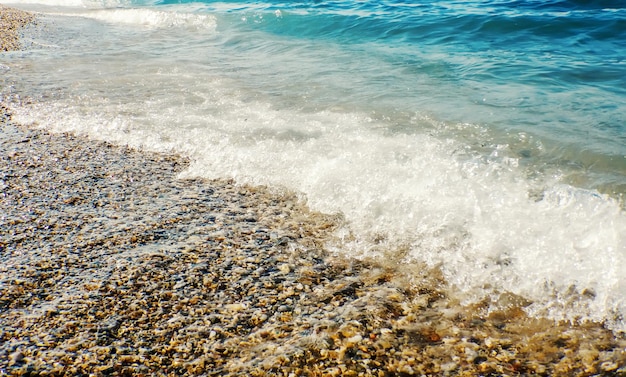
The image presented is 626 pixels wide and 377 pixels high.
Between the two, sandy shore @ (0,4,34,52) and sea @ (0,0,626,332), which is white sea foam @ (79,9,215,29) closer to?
sandy shore @ (0,4,34,52)

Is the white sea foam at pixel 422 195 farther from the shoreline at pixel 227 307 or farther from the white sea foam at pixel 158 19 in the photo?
the white sea foam at pixel 158 19

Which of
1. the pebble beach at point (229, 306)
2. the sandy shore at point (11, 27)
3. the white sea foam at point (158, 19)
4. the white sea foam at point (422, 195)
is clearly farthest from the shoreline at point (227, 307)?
the white sea foam at point (158, 19)

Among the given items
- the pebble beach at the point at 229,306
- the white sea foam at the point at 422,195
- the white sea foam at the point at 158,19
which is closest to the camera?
the pebble beach at the point at 229,306

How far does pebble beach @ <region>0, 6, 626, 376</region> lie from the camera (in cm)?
265

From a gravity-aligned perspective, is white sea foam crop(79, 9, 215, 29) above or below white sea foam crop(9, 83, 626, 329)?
above

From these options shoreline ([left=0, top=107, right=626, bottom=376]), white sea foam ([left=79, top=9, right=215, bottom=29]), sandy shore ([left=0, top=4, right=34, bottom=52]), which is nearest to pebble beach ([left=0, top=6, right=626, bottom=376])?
shoreline ([left=0, top=107, right=626, bottom=376])

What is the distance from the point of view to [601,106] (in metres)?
6.95

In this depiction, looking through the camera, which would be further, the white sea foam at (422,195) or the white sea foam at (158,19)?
the white sea foam at (158,19)

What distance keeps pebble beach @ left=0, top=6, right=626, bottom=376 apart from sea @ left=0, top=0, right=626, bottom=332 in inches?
12.8

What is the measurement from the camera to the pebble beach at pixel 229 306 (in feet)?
8.70

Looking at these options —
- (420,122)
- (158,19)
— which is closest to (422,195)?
(420,122)

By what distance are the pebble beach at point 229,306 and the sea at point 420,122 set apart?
1.07 ft

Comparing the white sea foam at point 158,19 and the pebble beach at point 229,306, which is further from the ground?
the white sea foam at point 158,19

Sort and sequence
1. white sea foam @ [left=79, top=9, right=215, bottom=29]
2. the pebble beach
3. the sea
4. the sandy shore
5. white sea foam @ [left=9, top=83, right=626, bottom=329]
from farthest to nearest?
white sea foam @ [left=79, top=9, right=215, bottom=29]
the sandy shore
the sea
white sea foam @ [left=9, top=83, right=626, bottom=329]
the pebble beach
